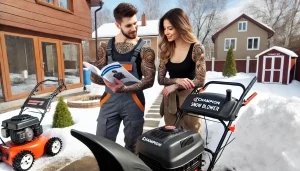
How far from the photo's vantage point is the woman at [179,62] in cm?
168

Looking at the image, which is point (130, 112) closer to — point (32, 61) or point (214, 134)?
point (214, 134)

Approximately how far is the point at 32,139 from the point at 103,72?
1842 mm

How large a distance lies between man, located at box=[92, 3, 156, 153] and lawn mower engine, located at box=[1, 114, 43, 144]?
125cm

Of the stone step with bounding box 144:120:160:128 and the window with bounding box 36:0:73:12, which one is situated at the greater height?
the window with bounding box 36:0:73:12

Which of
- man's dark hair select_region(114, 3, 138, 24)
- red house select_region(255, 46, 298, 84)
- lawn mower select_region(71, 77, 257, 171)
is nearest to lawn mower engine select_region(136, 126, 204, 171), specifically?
lawn mower select_region(71, 77, 257, 171)

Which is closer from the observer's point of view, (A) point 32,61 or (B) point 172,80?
(B) point 172,80

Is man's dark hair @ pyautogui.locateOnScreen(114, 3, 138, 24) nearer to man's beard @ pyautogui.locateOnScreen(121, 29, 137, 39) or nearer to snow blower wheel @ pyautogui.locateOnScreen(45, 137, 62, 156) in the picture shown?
man's beard @ pyautogui.locateOnScreen(121, 29, 137, 39)

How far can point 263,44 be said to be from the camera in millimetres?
18156

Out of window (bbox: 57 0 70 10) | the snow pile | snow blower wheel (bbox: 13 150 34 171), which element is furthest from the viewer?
window (bbox: 57 0 70 10)

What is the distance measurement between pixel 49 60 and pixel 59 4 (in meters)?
2.03

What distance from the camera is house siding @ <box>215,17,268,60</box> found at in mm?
18094

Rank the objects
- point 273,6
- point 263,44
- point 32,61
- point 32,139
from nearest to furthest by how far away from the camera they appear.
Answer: point 32,139
point 32,61
point 263,44
point 273,6

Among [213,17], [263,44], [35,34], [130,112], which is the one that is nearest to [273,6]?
[213,17]

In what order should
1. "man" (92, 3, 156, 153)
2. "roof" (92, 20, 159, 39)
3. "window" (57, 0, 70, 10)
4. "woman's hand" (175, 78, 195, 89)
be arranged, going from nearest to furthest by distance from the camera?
"woman's hand" (175, 78, 195, 89), "man" (92, 3, 156, 153), "window" (57, 0, 70, 10), "roof" (92, 20, 159, 39)
